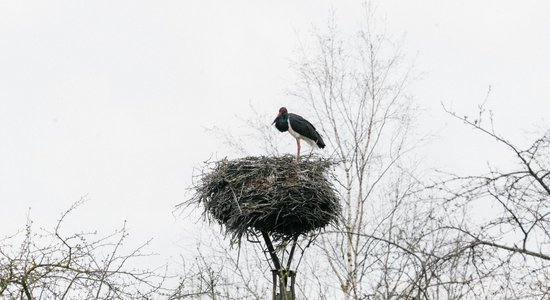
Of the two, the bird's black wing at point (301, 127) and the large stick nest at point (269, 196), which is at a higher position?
the bird's black wing at point (301, 127)

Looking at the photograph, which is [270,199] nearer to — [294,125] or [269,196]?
[269,196]

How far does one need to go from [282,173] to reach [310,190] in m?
0.36

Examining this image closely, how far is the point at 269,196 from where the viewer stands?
7.25 m

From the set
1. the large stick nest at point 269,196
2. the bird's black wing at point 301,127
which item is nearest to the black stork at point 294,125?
the bird's black wing at point 301,127

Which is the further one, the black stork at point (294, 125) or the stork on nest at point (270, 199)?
the black stork at point (294, 125)

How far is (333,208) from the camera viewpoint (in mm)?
7559

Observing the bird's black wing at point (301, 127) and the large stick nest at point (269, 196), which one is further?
the bird's black wing at point (301, 127)

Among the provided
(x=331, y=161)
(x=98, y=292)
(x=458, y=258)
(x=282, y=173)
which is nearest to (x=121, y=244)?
(x=98, y=292)

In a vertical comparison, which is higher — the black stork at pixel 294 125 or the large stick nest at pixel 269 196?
the black stork at pixel 294 125

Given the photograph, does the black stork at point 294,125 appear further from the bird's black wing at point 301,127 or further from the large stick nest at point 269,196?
the large stick nest at point 269,196

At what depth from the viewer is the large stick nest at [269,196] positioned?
23.6ft

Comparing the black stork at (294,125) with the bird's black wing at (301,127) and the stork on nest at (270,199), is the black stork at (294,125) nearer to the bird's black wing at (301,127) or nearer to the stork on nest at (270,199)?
the bird's black wing at (301,127)

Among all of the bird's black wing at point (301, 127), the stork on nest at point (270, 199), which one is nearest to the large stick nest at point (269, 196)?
the stork on nest at point (270, 199)

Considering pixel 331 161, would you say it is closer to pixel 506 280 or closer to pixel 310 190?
pixel 310 190
